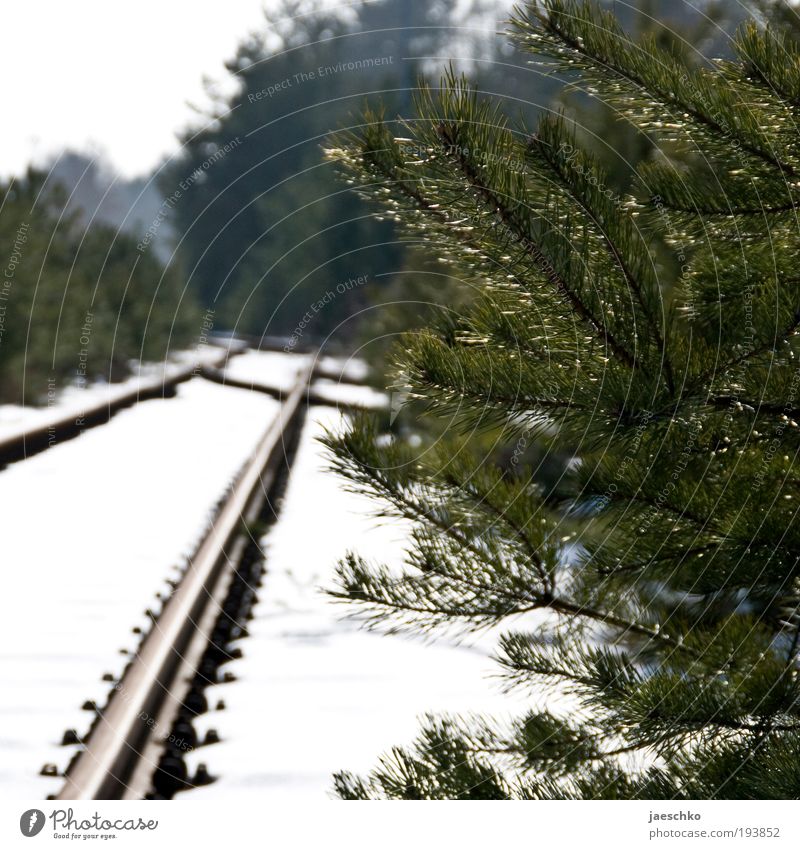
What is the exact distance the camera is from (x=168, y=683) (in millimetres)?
1933

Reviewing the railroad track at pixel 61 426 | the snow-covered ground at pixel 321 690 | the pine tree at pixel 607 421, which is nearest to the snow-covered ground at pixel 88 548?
the railroad track at pixel 61 426

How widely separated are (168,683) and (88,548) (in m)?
1.26

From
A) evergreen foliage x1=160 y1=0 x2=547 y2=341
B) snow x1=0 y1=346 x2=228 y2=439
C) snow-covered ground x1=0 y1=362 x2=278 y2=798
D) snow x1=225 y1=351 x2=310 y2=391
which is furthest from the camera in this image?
snow x1=0 y1=346 x2=228 y2=439

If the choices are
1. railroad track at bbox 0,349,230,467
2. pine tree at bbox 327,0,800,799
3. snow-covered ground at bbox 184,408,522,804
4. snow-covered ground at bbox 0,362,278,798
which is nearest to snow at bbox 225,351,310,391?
railroad track at bbox 0,349,230,467

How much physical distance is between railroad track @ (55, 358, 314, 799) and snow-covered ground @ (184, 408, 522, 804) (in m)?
0.06

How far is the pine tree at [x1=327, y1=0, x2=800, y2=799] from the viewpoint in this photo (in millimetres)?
1086

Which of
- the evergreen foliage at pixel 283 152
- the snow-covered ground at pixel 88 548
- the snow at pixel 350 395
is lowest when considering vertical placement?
the snow-covered ground at pixel 88 548

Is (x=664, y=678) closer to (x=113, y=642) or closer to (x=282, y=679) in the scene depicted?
(x=282, y=679)

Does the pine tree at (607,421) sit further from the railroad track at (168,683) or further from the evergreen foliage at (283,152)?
the railroad track at (168,683)

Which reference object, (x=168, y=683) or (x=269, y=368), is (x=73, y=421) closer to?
(x=269, y=368)

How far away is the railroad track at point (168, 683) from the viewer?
153 centimetres

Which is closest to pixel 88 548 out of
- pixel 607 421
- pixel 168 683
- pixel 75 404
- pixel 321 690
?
pixel 75 404

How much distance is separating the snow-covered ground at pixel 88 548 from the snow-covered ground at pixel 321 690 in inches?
11.2

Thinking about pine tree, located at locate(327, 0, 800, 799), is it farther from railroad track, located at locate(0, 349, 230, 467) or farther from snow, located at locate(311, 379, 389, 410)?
railroad track, located at locate(0, 349, 230, 467)
